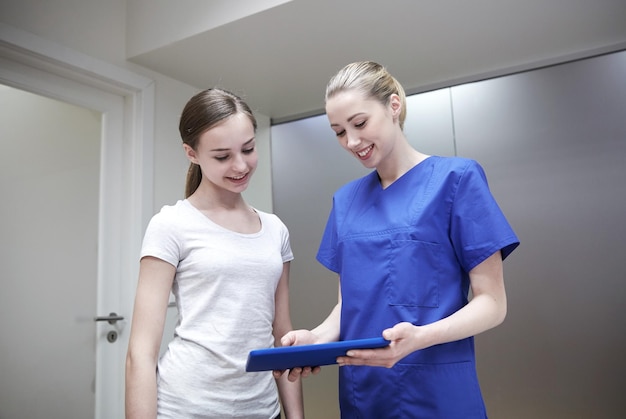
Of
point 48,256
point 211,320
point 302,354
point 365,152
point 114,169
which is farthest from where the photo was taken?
point 114,169

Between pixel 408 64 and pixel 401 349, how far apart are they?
1632 mm

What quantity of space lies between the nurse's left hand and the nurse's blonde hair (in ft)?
1.59

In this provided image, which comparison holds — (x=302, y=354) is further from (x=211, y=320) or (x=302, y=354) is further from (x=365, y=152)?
(x=365, y=152)

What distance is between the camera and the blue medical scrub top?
92 cm

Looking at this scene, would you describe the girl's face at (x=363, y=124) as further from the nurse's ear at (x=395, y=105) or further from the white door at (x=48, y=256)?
the white door at (x=48, y=256)

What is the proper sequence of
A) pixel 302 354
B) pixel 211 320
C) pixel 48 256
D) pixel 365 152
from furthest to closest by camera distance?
pixel 48 256 → pixel 365 152 → pixel 211 320 → pixel 302 354

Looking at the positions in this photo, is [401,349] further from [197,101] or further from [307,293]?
[307,293]

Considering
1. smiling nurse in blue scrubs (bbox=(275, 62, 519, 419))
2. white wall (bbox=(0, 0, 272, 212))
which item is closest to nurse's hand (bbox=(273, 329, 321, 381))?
smiling nurse in blue scrubs (bbox=(275, 62, 519, 419))

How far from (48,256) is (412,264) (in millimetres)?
1393

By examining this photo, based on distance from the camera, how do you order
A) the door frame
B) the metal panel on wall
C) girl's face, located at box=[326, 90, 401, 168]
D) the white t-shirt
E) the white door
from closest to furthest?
the white t-shirt → girl's face, located at box=[326, 90, 401, 168] → the white door → the door frame → the metal panel on wall

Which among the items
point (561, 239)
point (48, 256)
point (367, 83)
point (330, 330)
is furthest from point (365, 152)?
point (561, 239)

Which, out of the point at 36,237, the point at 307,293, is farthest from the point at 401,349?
the point at 307,293

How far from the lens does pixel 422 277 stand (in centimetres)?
94

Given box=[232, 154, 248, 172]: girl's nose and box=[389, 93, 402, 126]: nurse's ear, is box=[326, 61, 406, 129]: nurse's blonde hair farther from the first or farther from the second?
Result: box=[232, 154, 248, 172]: girl's nose
